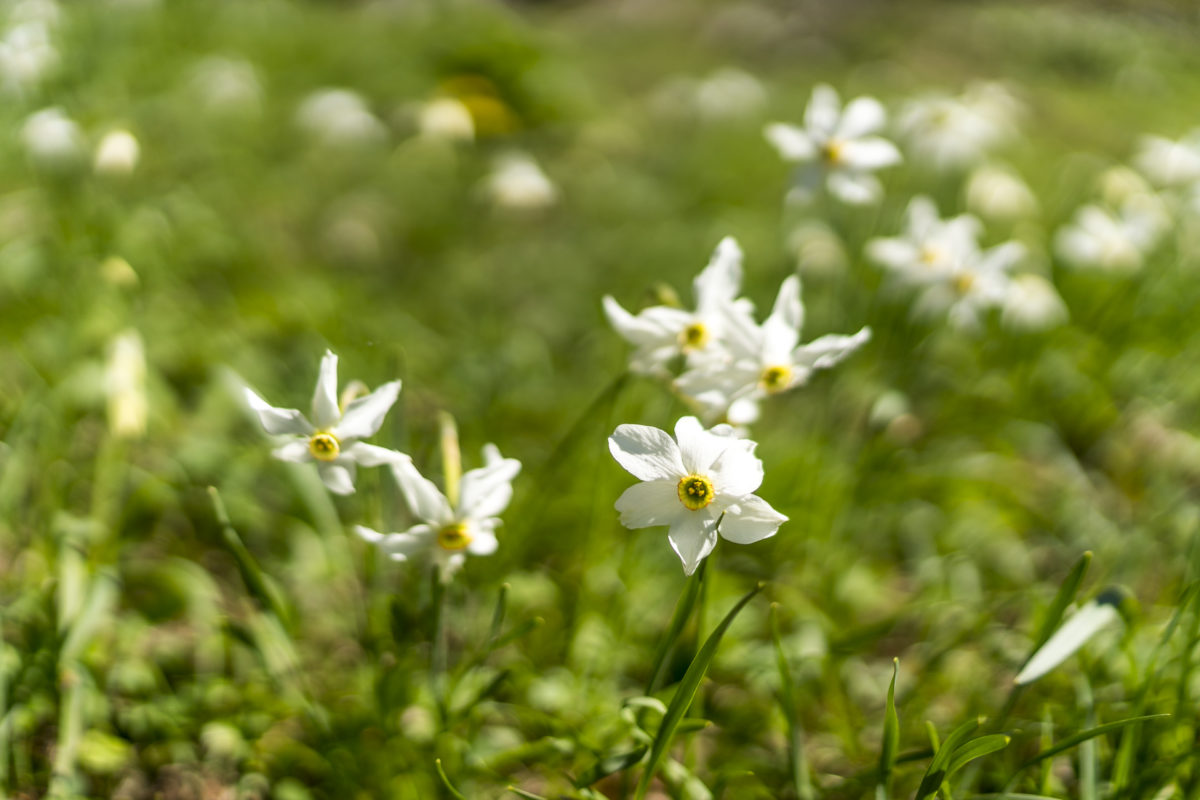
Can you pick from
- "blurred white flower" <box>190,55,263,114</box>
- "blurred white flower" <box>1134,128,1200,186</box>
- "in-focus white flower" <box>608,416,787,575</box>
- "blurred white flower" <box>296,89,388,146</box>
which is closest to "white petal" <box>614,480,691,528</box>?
"in-focus white flower" <box>608,416,787,575</box>

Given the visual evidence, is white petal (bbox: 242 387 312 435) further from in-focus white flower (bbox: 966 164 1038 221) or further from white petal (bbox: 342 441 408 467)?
in-focus white flower (bbox: 966 164 1038 221)

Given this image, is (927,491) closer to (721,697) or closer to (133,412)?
(721,697)

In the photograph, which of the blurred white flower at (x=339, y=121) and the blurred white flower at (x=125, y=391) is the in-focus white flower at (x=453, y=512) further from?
the blurred white flower at (x=339, y=121)

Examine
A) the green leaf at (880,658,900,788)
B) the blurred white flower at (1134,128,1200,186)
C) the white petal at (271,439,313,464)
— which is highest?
the white petal at (271,439,313,464)

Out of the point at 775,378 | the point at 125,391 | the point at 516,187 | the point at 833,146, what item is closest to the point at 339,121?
the point at 516,187

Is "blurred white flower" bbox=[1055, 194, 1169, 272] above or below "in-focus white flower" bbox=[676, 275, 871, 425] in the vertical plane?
below

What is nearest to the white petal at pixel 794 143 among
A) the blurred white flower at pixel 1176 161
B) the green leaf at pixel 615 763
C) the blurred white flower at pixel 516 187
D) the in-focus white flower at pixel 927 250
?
the in-focus white flower at pixel 927 250

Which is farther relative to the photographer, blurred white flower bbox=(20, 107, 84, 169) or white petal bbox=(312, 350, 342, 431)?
blurred white flower bbox=(20, 107, 84, 169)
